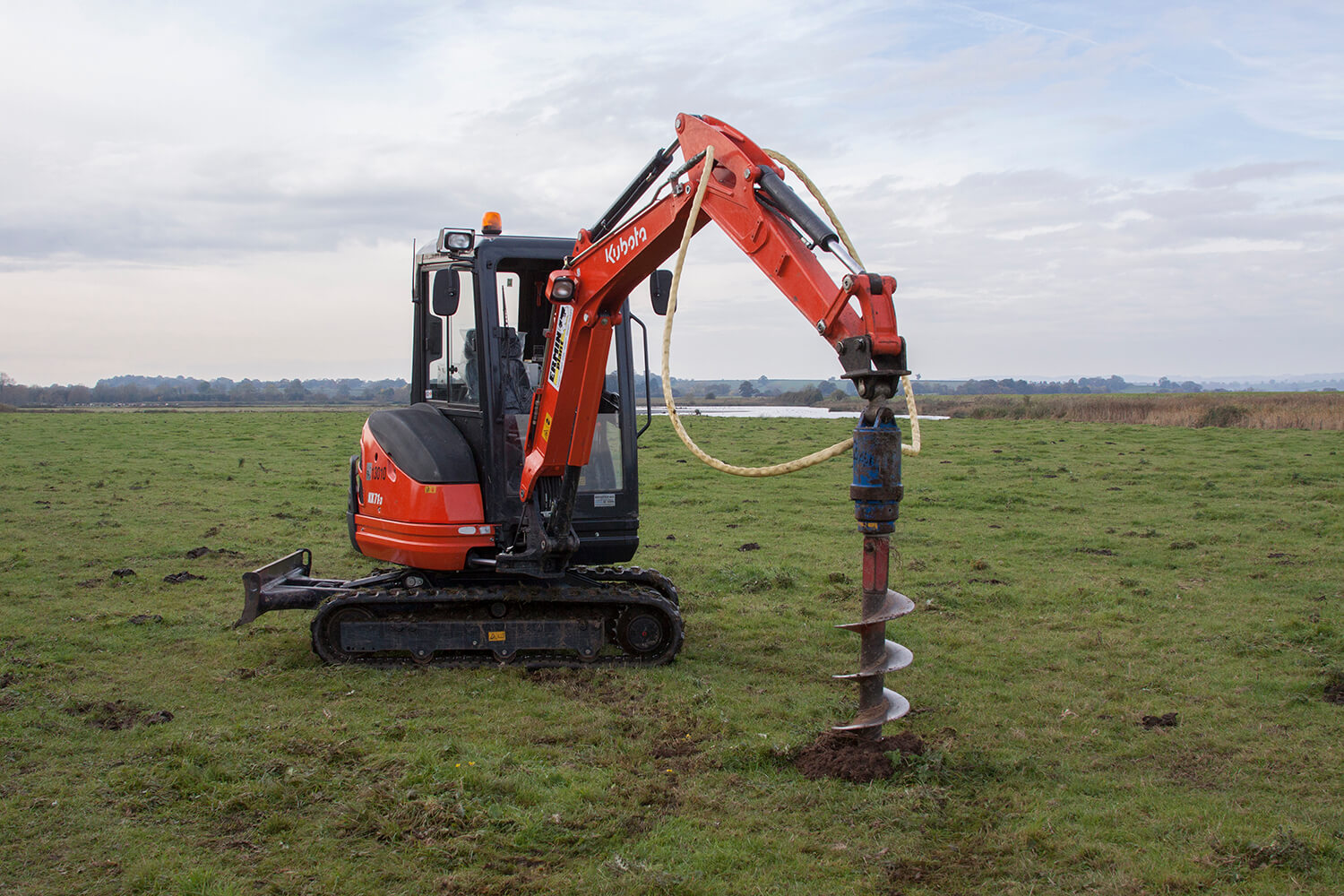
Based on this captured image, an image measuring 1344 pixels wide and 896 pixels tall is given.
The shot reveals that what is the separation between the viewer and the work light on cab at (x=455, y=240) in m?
8.02

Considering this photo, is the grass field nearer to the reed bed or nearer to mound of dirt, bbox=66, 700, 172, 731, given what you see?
mound of dirt, bbox=66, 700, 172, 731

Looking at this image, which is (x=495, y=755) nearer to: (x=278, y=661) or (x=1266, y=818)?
(x=278, y=661)

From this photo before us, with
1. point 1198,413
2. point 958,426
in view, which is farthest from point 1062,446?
point 1198,413

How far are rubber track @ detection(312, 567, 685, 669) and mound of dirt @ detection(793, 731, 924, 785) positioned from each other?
7.41 feet

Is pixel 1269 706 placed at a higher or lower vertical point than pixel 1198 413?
lower

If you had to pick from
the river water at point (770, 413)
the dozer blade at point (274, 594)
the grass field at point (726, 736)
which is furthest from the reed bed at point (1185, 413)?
the dozer blade at point (274, 594)

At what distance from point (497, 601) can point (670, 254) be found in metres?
3.42

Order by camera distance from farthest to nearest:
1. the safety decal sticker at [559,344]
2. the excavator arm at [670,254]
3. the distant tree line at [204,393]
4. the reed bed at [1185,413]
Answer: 1. the distant tree line at [204,393]
2. the reed bed at [1185,413]
3. the safety decal sticker at [559,344]
4. the excavator arm at [670,254]

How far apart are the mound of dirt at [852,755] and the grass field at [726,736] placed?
4.7 inches

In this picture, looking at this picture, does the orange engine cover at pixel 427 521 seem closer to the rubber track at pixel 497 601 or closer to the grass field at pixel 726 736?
the rubber track at pixel 497 601

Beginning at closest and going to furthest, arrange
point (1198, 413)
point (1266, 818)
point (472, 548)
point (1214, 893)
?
1. point (1214, 893)
2. point (1266, 818)
3. point (472, 548)
4. point (1198, 413)

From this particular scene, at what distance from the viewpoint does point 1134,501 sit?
17.0 meters

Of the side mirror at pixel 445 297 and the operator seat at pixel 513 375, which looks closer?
the side mirror at pixel 445 297

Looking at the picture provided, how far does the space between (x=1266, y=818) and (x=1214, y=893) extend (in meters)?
1.00
